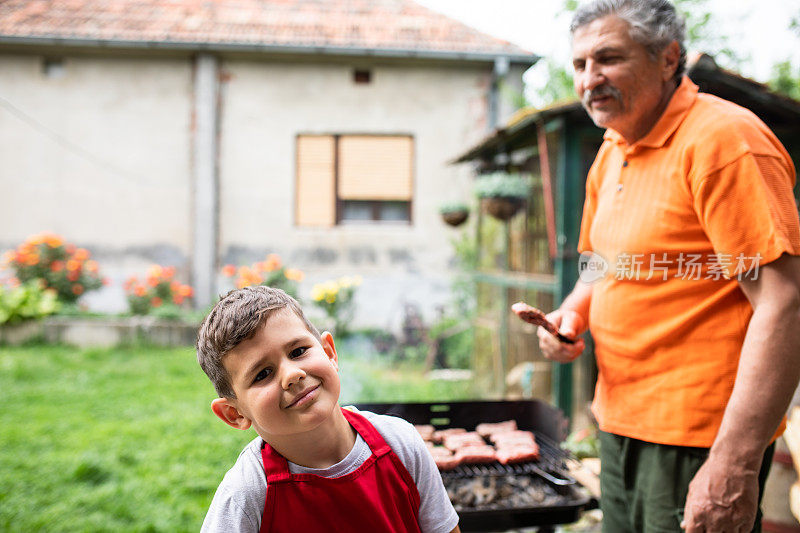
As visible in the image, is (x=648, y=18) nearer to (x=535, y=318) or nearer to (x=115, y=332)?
(x=535, y=318)

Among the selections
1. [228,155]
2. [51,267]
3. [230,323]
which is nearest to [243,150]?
[228,155]

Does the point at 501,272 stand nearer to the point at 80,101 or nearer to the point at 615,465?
the point at 615,465

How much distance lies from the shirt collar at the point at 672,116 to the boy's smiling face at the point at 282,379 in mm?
976

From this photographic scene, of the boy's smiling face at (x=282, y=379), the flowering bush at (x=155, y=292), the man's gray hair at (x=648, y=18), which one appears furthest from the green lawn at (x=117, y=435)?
the man's gray hair at (x=648, y=18)

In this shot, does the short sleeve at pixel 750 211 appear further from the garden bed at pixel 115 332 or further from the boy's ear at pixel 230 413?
the garden bed at pixel 115 332

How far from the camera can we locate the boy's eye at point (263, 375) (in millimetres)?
1208

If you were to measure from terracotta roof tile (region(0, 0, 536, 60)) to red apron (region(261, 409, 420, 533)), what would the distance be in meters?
7.92

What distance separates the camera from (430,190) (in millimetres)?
8797

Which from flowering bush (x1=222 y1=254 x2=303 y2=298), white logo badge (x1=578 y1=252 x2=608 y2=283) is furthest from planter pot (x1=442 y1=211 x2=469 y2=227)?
white logo badge (x1=578 y1=252 x2=608 y2=283)

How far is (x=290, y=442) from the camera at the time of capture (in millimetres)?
1258

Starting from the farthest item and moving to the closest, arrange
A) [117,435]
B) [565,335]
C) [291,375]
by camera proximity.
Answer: [117,435] < [565,335] < [291,375]

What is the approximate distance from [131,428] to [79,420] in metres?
0.51

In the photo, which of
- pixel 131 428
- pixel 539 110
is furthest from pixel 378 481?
pixel 131 428

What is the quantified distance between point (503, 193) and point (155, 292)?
17.3ft
